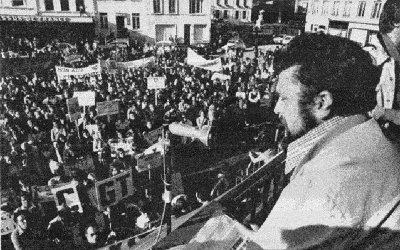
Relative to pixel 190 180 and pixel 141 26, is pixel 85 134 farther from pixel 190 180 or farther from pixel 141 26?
pixel 141 26

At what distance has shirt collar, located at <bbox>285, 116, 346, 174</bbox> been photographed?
142 cm

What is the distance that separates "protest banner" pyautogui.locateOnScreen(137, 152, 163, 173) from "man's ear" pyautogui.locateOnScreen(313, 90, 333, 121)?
7.35 m

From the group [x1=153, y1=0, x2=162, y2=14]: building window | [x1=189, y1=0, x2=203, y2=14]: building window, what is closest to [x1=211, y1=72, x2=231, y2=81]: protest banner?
[x1=153, y1=0, x2=162, y2=14]: building window

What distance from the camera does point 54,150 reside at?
10156 mm

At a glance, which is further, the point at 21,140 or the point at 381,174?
the point at 21,140

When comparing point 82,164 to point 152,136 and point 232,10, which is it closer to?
point 152,136

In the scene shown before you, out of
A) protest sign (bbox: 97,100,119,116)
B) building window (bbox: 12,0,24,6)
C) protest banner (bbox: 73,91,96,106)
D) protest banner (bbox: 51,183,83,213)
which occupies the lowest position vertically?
protest banner (bbox: 51,183,83,213)

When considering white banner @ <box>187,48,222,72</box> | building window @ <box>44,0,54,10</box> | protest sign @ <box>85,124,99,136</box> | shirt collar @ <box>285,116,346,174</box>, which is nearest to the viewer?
shirt collar @ <box>285,116,346,174</box>

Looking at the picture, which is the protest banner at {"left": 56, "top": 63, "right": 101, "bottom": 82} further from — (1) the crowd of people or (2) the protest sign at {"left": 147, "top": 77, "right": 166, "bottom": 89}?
(2) the protest sign at {"left": 147, "top": 77, "right": 166, "bottom": 89}

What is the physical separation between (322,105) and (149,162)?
747 centimetres

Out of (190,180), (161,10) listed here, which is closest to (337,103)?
(190,180)

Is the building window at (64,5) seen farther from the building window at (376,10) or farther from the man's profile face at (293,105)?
the man's profile face at (293,105)

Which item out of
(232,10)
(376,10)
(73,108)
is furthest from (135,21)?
(73,108)

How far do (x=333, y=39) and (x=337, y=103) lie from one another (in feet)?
1.02
